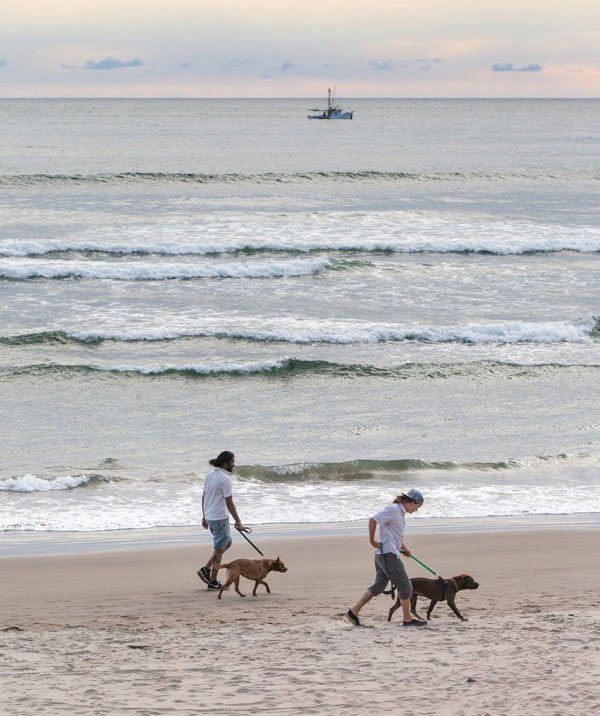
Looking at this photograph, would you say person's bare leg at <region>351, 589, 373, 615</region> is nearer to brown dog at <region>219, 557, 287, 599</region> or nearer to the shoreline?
brown dog at <region>219, 557, 287, 599</region>

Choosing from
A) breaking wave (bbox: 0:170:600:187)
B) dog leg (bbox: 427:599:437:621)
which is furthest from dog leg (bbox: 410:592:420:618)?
breaking wave (bbox: 0:170:600:187)

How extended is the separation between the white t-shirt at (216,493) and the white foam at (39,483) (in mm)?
3898

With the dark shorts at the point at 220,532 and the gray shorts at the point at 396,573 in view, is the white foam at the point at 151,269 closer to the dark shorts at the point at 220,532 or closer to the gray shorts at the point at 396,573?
the dark shorts at the point at 220,532

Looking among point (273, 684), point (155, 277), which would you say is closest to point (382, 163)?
point (155, 277)

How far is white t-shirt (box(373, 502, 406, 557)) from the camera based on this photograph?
7727 millimetres

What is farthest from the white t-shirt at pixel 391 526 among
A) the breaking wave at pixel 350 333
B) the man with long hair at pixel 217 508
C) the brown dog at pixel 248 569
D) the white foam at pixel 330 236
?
the white foam at pixel 330 236

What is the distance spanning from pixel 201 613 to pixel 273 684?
1.95 meters

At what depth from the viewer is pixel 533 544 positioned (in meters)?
10.3

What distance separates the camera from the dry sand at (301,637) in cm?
615

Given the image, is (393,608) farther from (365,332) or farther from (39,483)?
(365,332)

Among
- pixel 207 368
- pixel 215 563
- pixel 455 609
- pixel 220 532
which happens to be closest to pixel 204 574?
pixel 215 563

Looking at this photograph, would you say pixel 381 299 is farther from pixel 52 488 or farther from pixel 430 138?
pixel 430 138

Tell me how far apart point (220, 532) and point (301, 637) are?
175 cm

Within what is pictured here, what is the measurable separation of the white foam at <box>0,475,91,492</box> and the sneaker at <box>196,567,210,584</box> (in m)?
3.94
